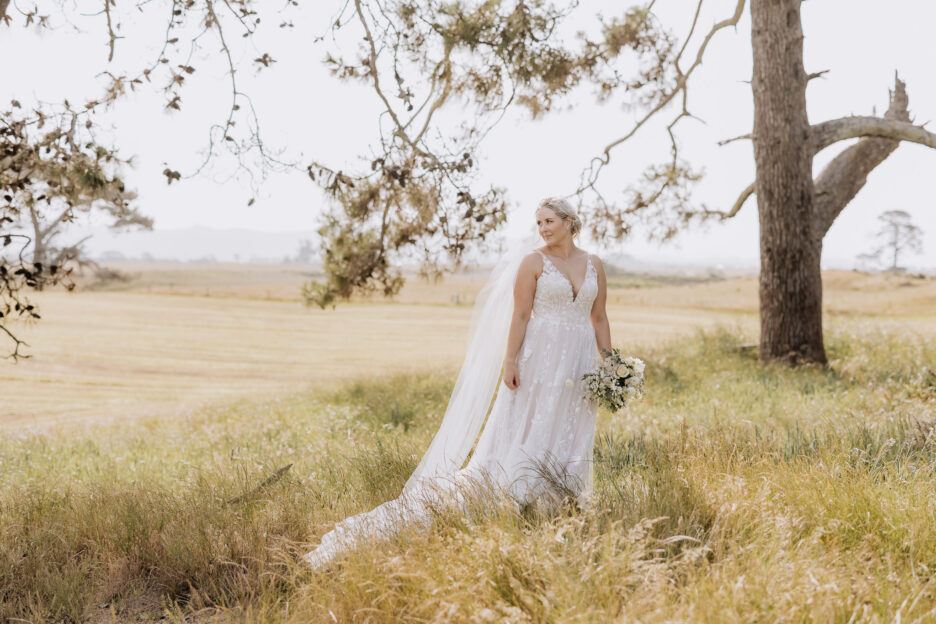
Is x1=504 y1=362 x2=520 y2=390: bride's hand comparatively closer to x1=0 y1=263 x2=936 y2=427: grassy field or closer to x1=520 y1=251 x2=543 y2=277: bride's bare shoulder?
x1=520 y1=251 x2=543 y2=277: bride's bare shoulder

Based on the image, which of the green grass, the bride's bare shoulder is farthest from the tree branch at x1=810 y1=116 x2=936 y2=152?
the bride's bare shoulder

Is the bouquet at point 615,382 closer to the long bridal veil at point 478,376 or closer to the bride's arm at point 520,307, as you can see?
the bride's arm at point 520,307

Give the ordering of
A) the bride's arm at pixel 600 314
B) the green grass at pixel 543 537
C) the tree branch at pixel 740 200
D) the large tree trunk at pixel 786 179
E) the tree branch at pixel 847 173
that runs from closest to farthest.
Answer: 1. the green grass at pixel 543 537
2. the bride's arm at pixel 600 314
3. the large tree trunk at pixel 786 179
4. the tree branch at pixel 847 173
5. the tree branch at pixel 740 200

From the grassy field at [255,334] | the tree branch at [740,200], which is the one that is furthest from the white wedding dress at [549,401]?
the tree branch at [740,200]

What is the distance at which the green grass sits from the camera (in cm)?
327

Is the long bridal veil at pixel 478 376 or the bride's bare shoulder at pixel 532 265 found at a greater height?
the bride's bare shoulder at pixel 532 265

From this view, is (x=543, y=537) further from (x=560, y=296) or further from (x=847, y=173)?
(x=847, y=173)

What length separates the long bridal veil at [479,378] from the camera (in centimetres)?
564

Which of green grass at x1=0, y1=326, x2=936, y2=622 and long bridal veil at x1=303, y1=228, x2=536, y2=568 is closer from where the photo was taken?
green grass at x1=0, y1=326, x2=936, y2=622

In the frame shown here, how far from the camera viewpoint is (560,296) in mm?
5340

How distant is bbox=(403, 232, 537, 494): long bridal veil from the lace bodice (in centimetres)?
32

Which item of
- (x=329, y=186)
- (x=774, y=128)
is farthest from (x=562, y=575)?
(x=774, y=128)

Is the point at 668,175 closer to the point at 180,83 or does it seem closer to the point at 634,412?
the point at 634,412

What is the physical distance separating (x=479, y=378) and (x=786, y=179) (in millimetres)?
7730
